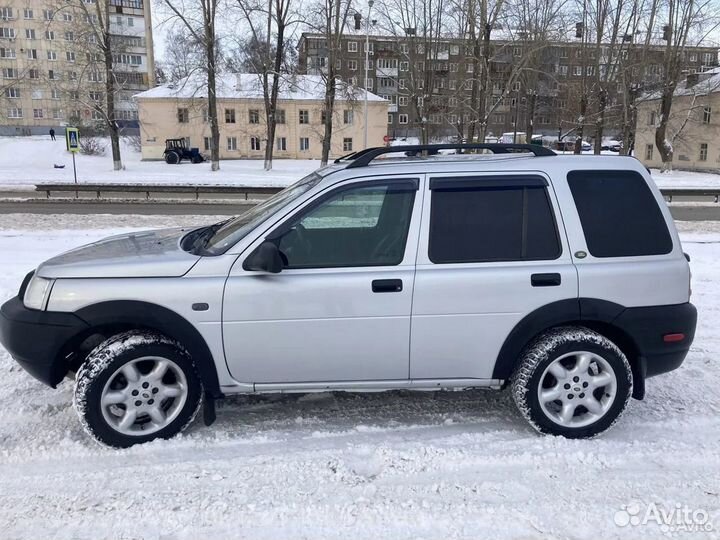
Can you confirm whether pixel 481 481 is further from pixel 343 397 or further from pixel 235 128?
pixel 235 128

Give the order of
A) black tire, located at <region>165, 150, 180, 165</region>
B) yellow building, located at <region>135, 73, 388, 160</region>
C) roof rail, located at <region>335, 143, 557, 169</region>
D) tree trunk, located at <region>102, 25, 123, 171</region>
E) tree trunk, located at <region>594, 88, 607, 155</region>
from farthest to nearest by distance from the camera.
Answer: yellow building, located at <region>135, 73, 388, 160</region>
black tire, located at <region>165, 150, 180, 165</region>
tree trunk, located at <region>594, 88, 607, 155</region>
tree trunk, located at <region>102, 25, 123, 171</region>
roof rail, located at <region>335, 143, 557, 169</region>

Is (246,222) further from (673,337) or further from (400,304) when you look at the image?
(673,337)

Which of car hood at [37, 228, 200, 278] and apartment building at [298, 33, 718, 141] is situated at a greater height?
apartment building at [298, 33, 718, 141]

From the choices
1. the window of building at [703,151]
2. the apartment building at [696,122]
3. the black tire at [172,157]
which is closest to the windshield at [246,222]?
the black tire at [172,157]

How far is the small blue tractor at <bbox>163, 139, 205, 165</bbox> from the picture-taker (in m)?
45.3

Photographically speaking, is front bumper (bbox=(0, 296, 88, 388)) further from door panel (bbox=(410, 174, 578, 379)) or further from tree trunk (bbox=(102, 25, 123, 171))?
tree trunk (bbox=(102, 25, 123, 171))

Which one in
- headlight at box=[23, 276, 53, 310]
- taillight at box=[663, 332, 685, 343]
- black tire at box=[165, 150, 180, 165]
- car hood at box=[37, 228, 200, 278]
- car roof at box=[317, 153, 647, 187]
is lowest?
black tire at box=[165, 150, 180, 165]

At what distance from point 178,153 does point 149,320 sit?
149 feet

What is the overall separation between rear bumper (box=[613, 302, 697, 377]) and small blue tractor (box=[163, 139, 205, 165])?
150ft

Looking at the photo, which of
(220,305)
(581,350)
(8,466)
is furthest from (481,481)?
(8,466)

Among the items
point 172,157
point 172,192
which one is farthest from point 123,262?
point 172,157

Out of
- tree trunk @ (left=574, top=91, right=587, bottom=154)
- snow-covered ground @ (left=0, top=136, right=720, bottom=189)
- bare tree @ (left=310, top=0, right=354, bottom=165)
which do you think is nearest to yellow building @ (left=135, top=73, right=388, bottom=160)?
snow-covered ground @ (left=0, top=136, right=720, bottom=189)

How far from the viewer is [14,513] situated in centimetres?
297

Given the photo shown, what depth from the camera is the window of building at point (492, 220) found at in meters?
3.67
